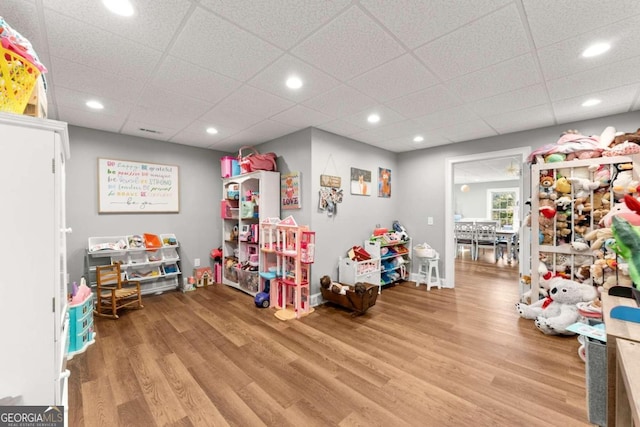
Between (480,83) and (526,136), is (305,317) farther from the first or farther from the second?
(526,136)

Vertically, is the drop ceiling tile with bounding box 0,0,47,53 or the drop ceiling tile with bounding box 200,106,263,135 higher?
the drop ceiling tile with bounding box 200,106,263,135

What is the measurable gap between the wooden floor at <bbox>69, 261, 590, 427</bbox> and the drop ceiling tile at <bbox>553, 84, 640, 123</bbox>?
7.66 ft

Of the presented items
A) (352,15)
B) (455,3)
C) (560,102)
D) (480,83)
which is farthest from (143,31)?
(560,102)

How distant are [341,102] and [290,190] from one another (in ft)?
4.75

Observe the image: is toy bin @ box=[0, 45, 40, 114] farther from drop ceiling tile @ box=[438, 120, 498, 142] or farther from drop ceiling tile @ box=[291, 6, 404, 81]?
drop ceiling tile @ box=[438, 120, 498, 142]

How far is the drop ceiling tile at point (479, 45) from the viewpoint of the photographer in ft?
5.02

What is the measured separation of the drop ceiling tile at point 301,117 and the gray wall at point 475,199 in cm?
809

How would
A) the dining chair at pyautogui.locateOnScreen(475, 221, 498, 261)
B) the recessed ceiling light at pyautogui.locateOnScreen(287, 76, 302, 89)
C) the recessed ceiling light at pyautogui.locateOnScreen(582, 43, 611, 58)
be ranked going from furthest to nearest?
the dining chair at pyautogui.locateOnScreen(475, 221, 498, 261)
the recessed ceiling light at pyautogui.locateOnScreen(287, 76, 302, 89)
the recessed ceiling light at pyautogui.locateOnScreen(582, 43, 611, 58)

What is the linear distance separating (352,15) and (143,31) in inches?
50.3

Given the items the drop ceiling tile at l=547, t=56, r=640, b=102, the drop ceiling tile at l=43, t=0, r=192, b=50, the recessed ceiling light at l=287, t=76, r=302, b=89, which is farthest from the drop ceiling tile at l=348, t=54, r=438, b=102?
the drop ceiling tile at l=43, t=0, r=192, b=50

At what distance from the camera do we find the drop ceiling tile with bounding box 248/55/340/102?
199 cm

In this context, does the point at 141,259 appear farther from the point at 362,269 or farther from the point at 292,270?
the point at 362,269

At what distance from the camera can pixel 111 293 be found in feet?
10.3

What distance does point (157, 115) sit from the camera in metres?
3.01
